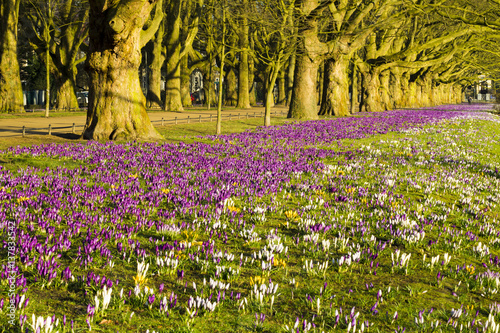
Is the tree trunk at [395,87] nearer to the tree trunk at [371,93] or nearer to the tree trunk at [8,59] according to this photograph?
the tree trunk at [371,93]

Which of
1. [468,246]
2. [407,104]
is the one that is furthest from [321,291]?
[407,104]

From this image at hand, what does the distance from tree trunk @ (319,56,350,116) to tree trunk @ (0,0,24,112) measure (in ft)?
88.4

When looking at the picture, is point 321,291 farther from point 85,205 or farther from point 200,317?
point 85,205

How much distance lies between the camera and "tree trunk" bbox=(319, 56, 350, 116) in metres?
36.2

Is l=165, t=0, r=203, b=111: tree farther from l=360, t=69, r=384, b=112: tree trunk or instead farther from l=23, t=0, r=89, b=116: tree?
l=360, t=69, r=384, b=112: tree trunk

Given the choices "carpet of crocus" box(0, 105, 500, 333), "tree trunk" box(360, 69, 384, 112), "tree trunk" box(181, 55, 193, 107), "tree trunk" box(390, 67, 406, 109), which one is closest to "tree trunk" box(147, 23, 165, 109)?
"tree trunk" box(181, 55, 193, 107)

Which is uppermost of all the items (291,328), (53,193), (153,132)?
(153,132)

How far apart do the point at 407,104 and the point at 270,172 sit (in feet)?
208

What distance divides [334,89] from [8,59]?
92.2 feet

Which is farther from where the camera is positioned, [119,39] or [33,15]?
[33,15]

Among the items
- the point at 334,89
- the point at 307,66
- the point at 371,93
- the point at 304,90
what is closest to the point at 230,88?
the point at 371,93

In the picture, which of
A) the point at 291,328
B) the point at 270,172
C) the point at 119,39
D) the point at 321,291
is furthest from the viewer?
the point at 119,39

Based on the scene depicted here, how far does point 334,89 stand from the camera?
1458 inches

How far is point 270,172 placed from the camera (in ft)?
31.4
